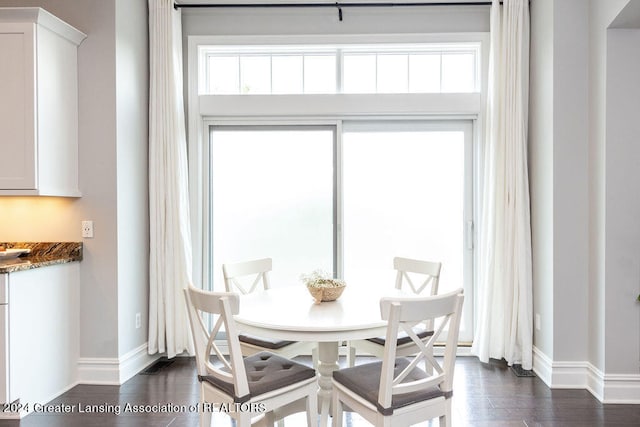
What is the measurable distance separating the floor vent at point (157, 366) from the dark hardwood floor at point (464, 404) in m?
0.05

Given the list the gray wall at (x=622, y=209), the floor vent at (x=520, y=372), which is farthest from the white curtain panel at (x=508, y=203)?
the gray wall at (x=622, y=209)

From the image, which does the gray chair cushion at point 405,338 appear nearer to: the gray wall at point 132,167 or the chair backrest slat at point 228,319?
the chair backrest slat at point 228,319

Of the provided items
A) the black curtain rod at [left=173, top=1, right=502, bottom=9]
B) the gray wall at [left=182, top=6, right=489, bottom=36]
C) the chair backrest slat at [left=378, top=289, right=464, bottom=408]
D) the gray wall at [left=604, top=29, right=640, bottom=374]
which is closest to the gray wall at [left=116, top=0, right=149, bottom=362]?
the black curtain rod at [left=173, top=1, right=502, bottom=9]

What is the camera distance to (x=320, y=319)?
2104 mm

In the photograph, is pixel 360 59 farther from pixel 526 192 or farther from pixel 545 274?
pixel 545 274

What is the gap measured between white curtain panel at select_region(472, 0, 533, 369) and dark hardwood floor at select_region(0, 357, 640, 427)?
Answer: 306 millimetres

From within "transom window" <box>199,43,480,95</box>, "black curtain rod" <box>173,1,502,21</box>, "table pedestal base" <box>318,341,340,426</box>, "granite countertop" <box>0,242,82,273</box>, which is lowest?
"table pedestal base" <box>318,341,340,426</box>

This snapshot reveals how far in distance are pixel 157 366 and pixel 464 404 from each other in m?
2.32

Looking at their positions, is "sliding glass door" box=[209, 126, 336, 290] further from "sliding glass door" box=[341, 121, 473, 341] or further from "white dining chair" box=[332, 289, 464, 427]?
"white dining chair" box=[332, 289, 464, 427]

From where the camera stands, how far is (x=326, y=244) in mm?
3818

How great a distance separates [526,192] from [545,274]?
2.09 feet

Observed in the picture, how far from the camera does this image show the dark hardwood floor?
2561 millimetres

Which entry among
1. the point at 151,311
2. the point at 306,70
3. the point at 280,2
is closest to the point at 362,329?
the point at 151,311

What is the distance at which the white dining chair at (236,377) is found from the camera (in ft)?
6.19
